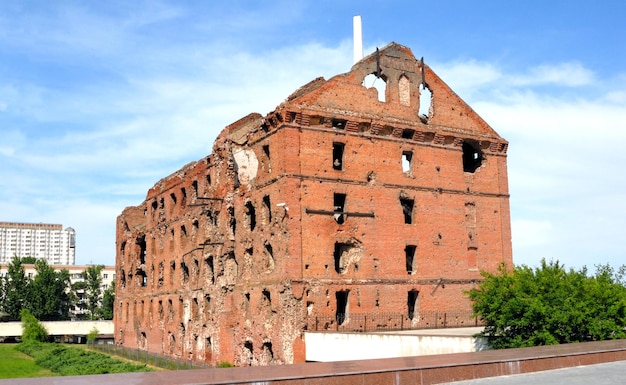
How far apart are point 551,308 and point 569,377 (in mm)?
6572

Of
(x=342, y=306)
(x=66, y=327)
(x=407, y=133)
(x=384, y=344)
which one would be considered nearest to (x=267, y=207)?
(x=342, y=306)

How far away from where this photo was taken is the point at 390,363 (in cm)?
1080

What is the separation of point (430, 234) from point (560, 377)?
15.9m

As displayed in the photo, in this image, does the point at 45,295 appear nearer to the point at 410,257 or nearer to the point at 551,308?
the point at 410,257

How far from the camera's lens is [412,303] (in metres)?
25.8

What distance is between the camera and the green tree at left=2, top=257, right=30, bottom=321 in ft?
205

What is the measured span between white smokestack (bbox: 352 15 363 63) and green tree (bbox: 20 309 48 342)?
34.2 m

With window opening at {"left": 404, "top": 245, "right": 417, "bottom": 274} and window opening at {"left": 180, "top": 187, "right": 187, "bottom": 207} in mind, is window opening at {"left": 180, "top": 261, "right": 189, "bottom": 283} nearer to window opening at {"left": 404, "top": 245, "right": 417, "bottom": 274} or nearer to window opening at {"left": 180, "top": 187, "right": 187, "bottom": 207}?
window opening at {"left": 180, "top": 187, "right": 187, "bottom": 207}

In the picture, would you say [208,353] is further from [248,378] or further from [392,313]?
[248,378]

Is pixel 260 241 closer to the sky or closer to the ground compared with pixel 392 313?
closer to the sky

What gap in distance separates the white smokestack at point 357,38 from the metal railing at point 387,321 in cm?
1158

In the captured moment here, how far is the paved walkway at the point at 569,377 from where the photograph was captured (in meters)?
10.1

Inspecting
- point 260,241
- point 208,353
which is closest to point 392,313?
point 260,241

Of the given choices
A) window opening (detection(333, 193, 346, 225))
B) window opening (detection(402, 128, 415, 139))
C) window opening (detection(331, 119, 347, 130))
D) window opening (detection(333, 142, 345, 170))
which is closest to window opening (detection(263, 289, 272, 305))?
window opening (detection(333, 193, 346, 225))
